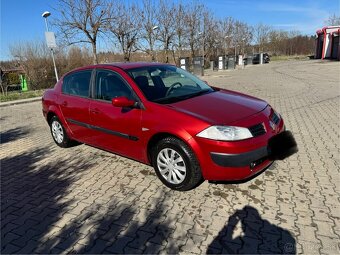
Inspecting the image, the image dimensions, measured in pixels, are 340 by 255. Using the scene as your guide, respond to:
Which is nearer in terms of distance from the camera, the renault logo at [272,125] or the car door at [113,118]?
the renault logo at [272,125]

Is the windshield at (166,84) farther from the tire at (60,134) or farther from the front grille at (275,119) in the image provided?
the tire at (60,134)

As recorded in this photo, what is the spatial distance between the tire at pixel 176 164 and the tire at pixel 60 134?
253 centimetres

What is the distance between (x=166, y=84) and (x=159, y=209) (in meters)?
1.90

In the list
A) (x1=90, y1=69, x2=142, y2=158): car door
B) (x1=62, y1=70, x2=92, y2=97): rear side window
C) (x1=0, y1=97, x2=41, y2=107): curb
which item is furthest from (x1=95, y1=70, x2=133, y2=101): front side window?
(x1=0, y1=97, x2=41, y2=107): curb

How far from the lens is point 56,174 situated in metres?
4.36

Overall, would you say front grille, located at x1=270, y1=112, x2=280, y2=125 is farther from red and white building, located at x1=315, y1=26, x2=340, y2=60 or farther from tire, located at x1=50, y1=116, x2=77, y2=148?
red and white building, located at x1=315, y1=26, x2=340, y2=60

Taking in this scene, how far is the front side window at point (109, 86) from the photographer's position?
396cm

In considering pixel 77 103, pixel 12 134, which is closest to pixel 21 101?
pixel 12 134

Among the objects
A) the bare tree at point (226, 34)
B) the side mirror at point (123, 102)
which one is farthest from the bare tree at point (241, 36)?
the side mirror at point (123, 102)

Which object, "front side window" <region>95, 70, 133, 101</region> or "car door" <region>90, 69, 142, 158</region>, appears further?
"front side window" <region>95, 70, 133, 101</region>

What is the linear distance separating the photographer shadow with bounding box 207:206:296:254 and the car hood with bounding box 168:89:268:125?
1099mm

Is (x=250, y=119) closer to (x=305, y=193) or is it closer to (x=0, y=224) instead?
(x=305, y=193)

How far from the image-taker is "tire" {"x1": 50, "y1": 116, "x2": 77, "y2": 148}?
5410 mm

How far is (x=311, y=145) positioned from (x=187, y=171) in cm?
277
